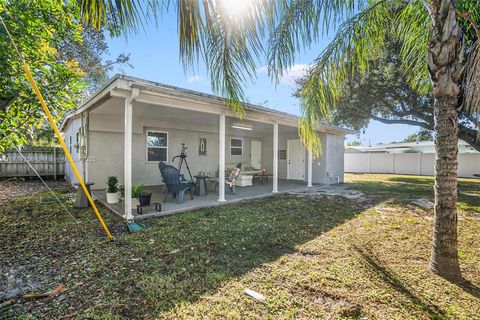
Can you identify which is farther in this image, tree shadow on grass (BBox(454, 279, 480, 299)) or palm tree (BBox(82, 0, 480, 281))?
tree shadow on grass (BBox(454, 279, 480, 299))

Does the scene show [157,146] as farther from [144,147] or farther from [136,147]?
[136,147]

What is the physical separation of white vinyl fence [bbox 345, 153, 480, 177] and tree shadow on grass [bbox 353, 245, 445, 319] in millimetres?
20023

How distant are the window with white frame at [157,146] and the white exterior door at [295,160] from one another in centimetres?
651

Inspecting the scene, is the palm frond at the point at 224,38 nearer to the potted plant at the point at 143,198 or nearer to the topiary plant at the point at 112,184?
the potted plant at the point at 143,198

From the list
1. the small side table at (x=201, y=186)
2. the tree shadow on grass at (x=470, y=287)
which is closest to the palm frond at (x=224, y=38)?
the tree shadow on grass at (x=470, y=287)

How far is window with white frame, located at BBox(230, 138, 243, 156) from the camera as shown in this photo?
39.9 feet

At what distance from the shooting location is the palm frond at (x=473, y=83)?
103 inches

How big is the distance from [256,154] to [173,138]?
17.2ft

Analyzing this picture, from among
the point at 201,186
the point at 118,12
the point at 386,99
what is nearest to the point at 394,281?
the point at 118,12

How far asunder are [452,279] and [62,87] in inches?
259

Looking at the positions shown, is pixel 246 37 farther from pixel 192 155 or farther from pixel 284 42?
pixel 192 155

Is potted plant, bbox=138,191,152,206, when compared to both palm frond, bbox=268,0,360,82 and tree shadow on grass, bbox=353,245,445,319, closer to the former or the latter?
palm frond, bbox=268,0,360,82

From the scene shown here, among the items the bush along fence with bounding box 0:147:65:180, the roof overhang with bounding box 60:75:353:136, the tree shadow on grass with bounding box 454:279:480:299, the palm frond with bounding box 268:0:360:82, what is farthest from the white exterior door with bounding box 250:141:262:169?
the tree shadow on grass with bounding box 454:279:480:299

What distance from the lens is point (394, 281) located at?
2672mm
